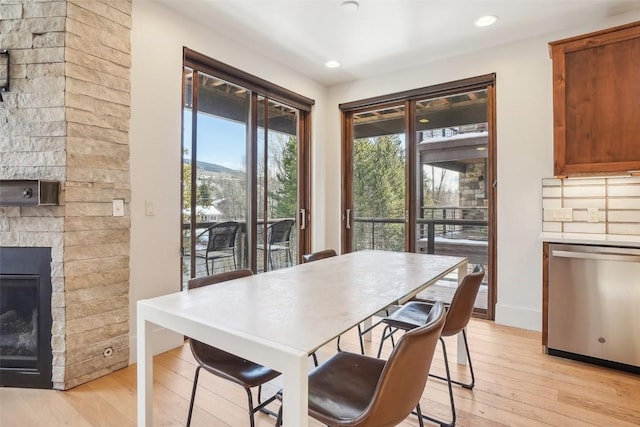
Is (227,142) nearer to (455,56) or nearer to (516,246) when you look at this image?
(455,56)

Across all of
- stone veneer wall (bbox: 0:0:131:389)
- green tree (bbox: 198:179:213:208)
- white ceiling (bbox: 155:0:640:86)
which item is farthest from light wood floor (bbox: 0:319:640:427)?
white ceiling (bbox: 155:0:640:86)

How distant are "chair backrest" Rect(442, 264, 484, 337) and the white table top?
5.7 inches

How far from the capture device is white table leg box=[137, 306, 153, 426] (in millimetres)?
1340

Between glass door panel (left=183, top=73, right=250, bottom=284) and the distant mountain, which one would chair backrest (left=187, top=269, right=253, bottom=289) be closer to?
glass door panel (left=183, top=73, right=250, bottom=284)

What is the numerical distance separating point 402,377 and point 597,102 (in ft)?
9.18

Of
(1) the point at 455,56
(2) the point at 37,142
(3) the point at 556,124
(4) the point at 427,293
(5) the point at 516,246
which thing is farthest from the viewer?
(4) the point at 427,293

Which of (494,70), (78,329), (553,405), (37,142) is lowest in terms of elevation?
(553,405)

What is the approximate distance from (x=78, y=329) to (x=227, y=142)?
2.02 metres

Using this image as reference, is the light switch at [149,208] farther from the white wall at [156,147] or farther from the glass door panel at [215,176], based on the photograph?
the glass door panel at [215,176]

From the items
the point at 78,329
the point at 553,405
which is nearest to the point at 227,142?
the point at 78,329

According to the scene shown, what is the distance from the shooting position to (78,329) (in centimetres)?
224

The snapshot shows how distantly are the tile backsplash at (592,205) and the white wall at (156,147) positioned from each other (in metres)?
3.36

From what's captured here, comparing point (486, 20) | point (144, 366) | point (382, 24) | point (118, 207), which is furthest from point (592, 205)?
point (118, 207)

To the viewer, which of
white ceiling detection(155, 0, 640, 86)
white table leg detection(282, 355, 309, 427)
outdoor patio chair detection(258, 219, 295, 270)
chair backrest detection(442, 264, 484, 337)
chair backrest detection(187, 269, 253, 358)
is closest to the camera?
white table leg detection(282, 355, 309, 427)
